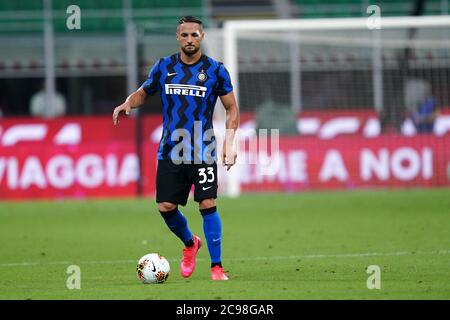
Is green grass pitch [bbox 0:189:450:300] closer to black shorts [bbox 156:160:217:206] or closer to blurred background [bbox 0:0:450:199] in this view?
blurred background [bbox 0:0:450:199]

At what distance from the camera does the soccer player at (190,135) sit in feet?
31.3

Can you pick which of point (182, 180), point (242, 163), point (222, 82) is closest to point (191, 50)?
point (222, 82)

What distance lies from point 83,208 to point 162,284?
10398mm

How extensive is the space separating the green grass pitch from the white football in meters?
0.10

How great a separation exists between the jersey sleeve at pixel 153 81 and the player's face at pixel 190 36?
378 millimetres

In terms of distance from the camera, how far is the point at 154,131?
21.9 metres

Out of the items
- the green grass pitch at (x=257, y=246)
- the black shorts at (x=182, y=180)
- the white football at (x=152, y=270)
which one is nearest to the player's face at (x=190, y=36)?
the black shorts at (x=182, y=180)

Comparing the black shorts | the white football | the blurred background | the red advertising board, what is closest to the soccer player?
the black shorts

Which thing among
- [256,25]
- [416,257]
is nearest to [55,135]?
[256,25]

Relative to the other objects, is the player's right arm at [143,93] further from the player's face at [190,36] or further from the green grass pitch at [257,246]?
the green grass pitch at [257,246]

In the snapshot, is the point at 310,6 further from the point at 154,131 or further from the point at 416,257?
the point at 416,257

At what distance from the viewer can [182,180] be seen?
31.8 ft

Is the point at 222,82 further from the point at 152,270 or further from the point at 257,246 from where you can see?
the point at 257,246

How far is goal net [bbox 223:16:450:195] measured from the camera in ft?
68.1
